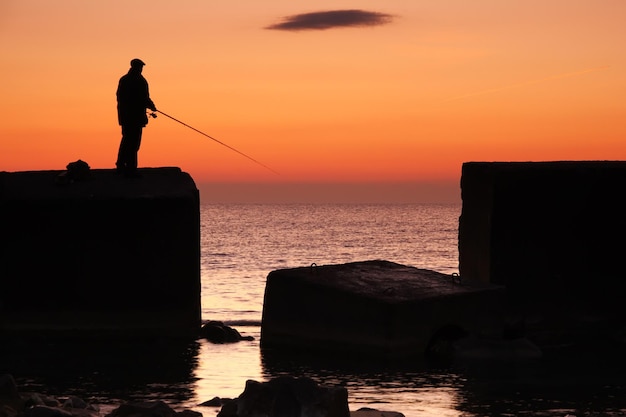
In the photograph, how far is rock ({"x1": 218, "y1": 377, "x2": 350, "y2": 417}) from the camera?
37.3ft

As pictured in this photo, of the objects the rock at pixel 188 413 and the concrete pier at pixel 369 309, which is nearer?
the rock at pixel 188 413

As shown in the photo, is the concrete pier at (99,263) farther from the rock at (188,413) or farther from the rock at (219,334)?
the rock at (188,413)

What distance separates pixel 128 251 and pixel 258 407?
6671mm

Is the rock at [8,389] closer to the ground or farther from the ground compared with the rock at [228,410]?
farther from the ground

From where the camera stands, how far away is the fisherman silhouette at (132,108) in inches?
725

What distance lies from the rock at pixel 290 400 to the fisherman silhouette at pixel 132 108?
7.71 meters

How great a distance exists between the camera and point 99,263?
17703 mm

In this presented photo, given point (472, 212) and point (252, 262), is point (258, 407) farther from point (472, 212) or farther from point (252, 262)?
point (252, 262)

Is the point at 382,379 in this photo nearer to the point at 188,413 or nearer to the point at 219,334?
the point at 188,413

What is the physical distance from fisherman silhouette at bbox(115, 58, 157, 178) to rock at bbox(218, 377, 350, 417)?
771 cm

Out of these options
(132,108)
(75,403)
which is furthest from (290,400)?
(132,108)

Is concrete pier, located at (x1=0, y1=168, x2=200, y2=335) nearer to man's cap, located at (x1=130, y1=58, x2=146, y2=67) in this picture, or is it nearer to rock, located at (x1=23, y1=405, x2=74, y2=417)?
man's cap, located at (x1=130, y1=58, x2=146, y2=67)

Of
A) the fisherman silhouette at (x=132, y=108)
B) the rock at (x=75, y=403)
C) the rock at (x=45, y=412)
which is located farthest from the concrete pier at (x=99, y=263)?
the rock at (x=45, y=412)

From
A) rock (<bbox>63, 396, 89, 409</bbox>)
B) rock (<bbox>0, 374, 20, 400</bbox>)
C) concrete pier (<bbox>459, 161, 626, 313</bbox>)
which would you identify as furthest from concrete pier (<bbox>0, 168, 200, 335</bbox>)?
rock (<bbox>0, 374, 20, 400</bbox>)
